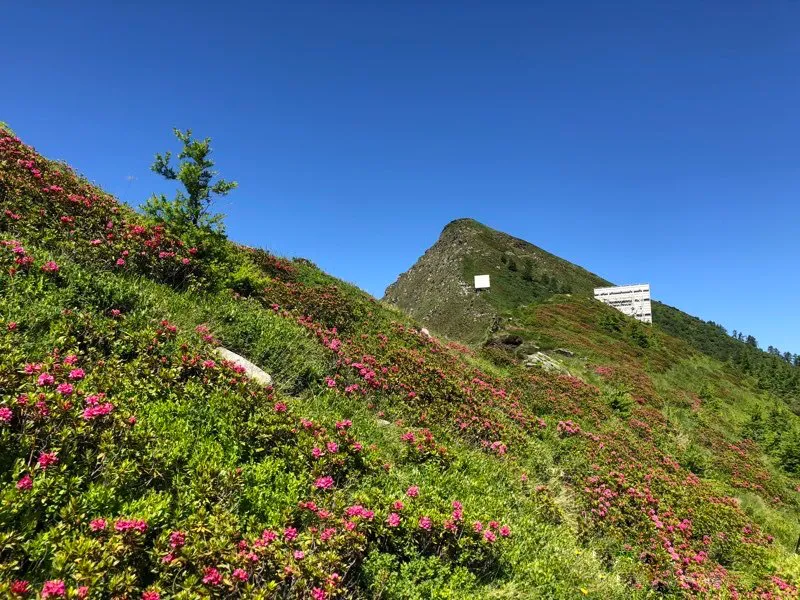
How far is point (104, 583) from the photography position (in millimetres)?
2816

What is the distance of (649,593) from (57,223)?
38.9ft

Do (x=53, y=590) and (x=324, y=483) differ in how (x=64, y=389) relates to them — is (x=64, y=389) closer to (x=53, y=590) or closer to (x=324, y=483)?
(x=53, y=590)

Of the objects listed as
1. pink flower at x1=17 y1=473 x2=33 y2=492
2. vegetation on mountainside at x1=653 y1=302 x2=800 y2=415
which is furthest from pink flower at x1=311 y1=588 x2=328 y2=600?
vegetation on mountainside at x1=653 y1=302 x2=800 y2=415

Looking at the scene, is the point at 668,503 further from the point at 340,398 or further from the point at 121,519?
the point at 121,519

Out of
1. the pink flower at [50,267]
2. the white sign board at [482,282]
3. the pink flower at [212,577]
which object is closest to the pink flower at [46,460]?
the pink flower at [212,577]

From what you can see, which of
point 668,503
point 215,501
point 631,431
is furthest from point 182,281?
point 631,431

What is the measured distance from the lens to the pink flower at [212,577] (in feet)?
10.1

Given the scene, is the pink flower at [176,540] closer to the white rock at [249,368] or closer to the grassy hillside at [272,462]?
the grassy hillside at [272,462]

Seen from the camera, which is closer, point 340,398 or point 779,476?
point 340,398

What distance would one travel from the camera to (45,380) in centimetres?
412

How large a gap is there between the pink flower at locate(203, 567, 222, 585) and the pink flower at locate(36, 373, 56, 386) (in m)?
2.46

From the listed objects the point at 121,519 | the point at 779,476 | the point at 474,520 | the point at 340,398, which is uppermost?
the point at 779,476

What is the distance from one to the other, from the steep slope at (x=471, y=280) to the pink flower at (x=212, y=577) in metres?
33.1

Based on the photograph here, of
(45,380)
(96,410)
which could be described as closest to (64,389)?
(45,380)
